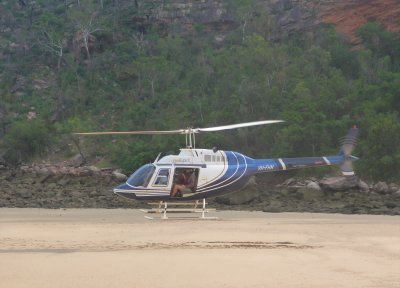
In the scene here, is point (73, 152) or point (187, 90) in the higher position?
point (187, 90)

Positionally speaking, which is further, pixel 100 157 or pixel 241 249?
pixel 100 157

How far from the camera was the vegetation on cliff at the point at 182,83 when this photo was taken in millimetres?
45094

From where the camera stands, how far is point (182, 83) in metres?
63.2

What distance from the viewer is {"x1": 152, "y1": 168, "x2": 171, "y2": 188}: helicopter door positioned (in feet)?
66.3

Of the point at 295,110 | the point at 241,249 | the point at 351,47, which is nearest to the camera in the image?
the point at 241,249

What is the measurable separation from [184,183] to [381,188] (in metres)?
16.0

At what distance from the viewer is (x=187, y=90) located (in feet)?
196

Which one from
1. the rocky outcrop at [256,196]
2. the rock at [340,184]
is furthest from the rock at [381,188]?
the rock at [340,184]

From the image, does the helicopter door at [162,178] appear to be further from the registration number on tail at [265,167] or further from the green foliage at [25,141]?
the green foliage at [25,141]

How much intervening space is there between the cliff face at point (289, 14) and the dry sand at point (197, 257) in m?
54.6

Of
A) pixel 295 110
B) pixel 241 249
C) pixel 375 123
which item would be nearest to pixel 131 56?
pixel 295 110

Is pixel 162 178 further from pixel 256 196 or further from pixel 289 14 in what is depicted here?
pixel 289 14

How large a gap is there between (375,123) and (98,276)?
34.1 meters

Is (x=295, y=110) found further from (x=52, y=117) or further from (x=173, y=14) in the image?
(x=173, y=14)
